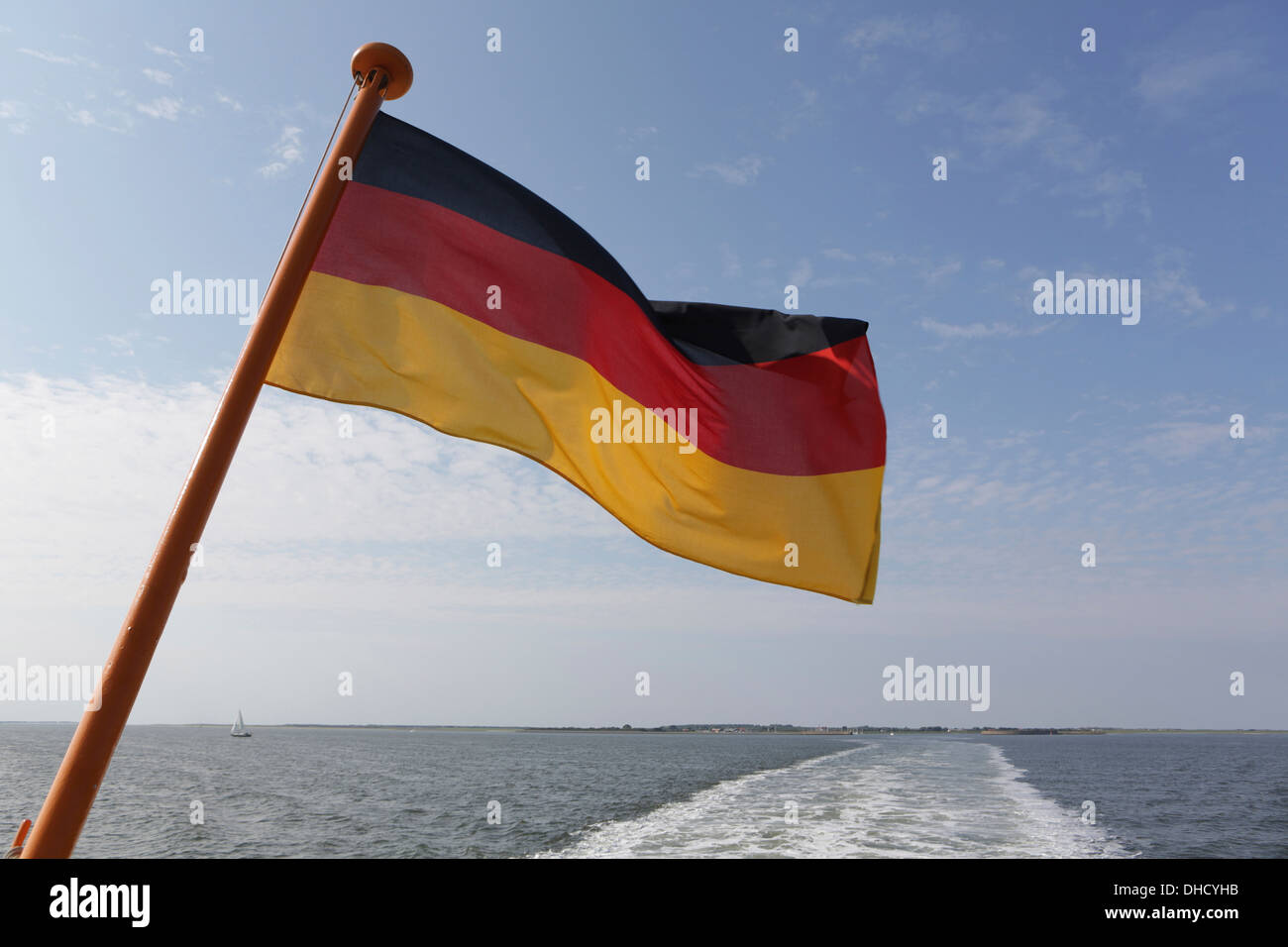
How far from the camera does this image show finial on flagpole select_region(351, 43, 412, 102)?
3846mm

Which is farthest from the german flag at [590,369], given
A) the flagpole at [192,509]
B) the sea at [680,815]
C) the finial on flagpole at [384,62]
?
the sea at [680,815]

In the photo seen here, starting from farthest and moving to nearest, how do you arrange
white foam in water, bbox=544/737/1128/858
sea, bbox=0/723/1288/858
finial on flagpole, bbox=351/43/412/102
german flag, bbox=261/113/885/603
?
sea, bbox=0/723/1288/858, white foam in water, bbox=544/737/1128/858, german flag, bbox=261/113/885/603, finial on flagpole, bbox=351/43/412/102

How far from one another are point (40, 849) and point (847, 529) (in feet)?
14.9

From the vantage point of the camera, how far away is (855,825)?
27.3 metres

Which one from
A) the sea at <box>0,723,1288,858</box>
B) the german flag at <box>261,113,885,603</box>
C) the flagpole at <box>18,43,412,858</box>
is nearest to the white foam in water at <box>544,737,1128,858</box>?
the sea at <box>0,723,1288,858</box>

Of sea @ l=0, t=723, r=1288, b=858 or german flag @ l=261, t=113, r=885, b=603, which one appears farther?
sea @ l=0, t=723, r=1288, b=858

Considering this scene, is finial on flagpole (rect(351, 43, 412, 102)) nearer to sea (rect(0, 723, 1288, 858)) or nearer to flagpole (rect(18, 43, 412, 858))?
flagpole (rect(18, 43, 412, 858))

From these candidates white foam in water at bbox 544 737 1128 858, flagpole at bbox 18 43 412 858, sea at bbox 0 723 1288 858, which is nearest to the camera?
flagpole at bbox 18 43 412 858

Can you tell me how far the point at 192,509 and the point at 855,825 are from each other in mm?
28182

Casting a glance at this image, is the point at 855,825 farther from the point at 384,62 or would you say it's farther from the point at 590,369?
the point at 384,62

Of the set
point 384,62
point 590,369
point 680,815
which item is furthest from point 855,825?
point 384,62

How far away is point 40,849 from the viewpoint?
2410 millimetres

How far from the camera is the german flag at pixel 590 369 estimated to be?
4.74m
